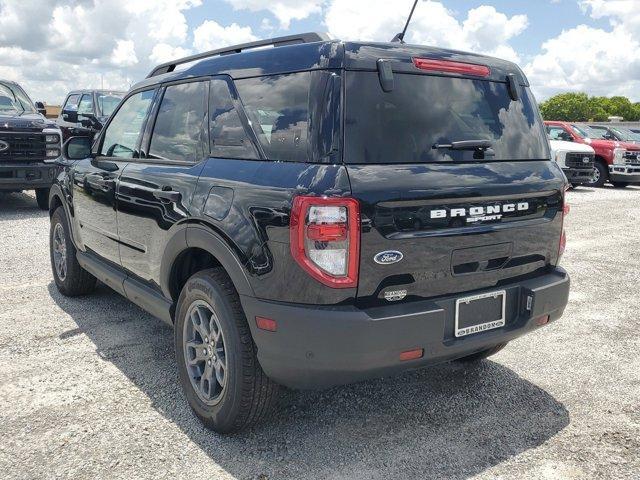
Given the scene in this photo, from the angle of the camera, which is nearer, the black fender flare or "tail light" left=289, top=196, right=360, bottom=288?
"tail light" left=289, top=196, right=360, bottom=288

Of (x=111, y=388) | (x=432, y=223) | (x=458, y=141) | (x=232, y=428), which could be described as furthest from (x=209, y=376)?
(x=458, y=141)

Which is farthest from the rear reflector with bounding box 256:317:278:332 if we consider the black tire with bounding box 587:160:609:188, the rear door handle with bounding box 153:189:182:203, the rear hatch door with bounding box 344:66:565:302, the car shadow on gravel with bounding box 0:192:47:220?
the black tire with bounding box 587:160:609:188

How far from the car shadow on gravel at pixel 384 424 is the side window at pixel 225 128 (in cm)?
143

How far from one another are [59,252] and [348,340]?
12.7 ft

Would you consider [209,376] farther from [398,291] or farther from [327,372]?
[398,291]

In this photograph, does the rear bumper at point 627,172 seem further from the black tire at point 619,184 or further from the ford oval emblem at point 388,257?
the ford oval emblem at point 388,257

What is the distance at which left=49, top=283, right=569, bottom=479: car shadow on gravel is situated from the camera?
112 inches

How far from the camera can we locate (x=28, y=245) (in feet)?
25.1

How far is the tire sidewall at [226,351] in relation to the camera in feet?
9.35

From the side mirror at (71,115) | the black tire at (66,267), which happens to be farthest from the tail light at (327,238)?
the side mirror at (71,115)

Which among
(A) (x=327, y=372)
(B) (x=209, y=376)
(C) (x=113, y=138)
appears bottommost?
(B) (x=209, y=376)

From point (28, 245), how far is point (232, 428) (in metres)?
5.77

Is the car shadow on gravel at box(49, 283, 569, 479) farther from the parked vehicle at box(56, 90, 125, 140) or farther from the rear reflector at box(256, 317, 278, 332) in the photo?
the parked vehicle at box(56, 90, 125, 140)

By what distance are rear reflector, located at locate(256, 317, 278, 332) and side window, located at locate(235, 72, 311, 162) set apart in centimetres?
73
